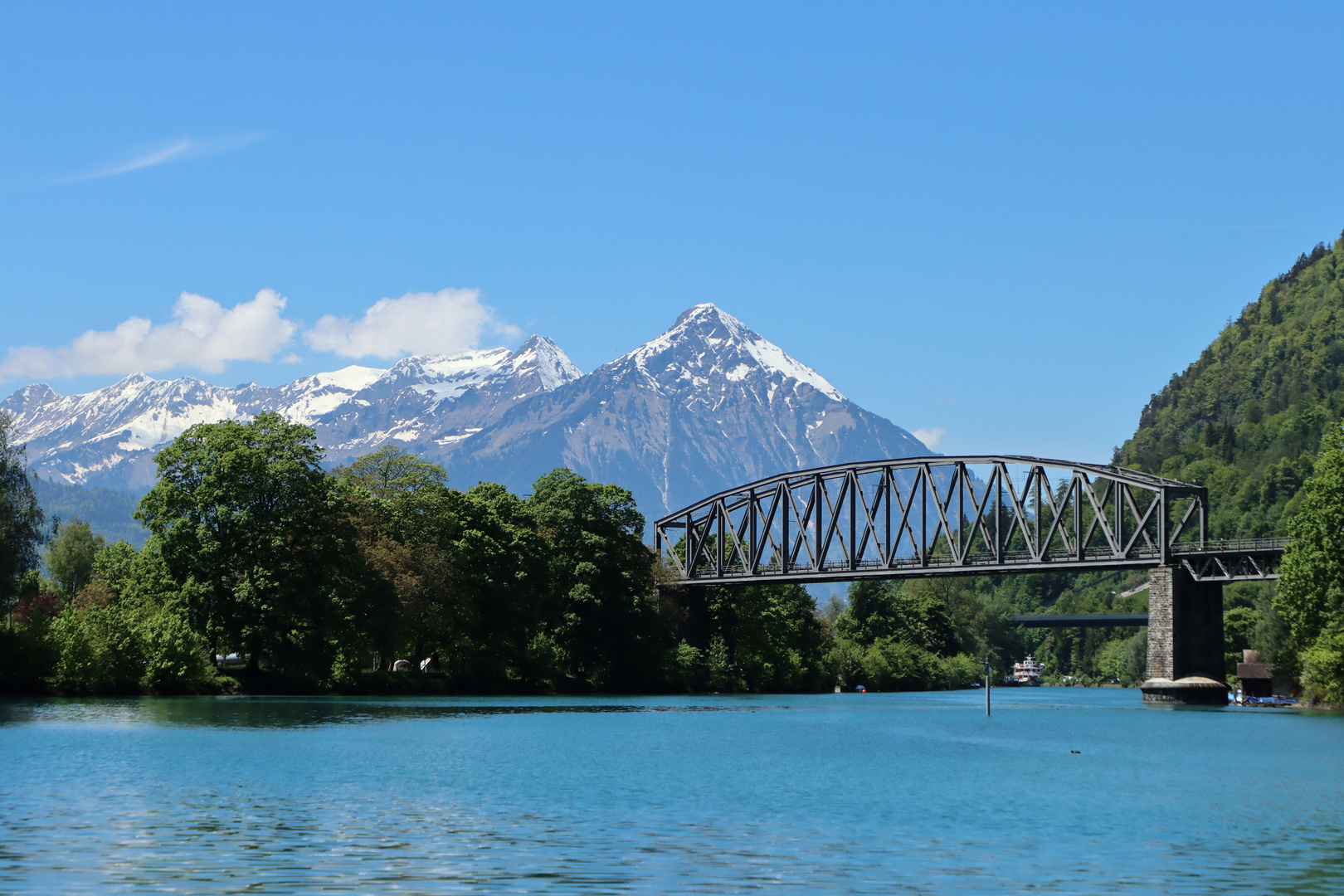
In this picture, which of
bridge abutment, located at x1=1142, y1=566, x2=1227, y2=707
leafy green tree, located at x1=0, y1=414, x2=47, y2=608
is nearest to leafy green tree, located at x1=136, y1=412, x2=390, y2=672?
leafy green tree, located at x1=0, y1=414, x2=47, y2=608

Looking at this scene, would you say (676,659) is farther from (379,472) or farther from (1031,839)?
(1031,839)

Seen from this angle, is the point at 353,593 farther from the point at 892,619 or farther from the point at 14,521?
the point at 892,619

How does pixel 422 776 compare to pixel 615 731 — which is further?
pixel 615 731

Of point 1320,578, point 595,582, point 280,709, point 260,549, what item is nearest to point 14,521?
point 260,549

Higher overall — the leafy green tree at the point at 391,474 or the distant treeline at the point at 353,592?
the leafy green tree at the point at 391,474

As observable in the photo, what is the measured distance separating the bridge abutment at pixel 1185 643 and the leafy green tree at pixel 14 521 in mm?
85560

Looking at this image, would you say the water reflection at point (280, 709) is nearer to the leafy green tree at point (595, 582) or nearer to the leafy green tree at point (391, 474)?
the leafy green tree at point (595, 582)

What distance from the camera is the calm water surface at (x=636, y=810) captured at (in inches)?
911

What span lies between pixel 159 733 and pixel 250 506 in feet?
122

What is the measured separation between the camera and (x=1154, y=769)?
47969 millimetres

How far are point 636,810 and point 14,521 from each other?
72403 millimetres

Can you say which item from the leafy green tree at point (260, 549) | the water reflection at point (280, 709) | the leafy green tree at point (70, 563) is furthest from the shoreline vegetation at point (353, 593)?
the water reflection at point (280, 709)

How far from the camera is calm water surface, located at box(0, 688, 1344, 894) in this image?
911 inches

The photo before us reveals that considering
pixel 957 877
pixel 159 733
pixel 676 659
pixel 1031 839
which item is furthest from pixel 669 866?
pixel 676 659
